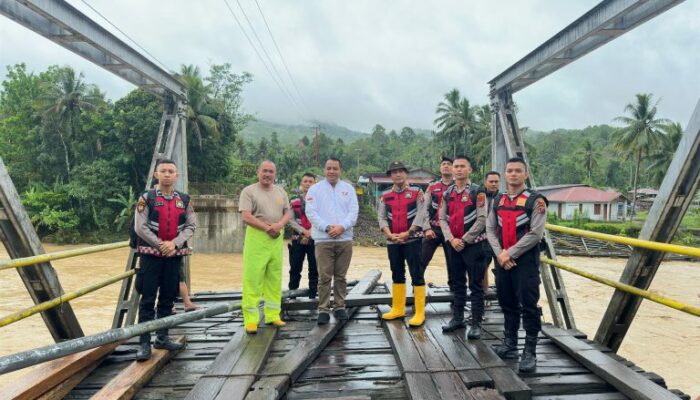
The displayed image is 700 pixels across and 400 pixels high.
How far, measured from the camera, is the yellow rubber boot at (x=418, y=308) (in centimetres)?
416

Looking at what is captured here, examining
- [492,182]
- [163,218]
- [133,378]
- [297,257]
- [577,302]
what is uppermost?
[492,182]

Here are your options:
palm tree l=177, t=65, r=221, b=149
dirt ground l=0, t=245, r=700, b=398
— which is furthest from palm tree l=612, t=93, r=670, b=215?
palm tree l=177, t=65, r=221, b=149

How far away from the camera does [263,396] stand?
103 inches

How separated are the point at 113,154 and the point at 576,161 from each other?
1917 inches

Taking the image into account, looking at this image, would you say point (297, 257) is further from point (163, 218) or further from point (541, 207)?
point (541, 207)

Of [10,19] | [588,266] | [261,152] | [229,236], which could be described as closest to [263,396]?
[10,19]

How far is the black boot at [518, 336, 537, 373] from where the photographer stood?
3.21m

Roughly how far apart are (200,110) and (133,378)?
91.2 ft

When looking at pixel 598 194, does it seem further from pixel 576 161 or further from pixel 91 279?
pixel 91 279

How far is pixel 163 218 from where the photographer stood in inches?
148

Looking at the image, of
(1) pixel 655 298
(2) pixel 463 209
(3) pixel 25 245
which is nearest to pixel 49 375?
(3) pixel 25 245

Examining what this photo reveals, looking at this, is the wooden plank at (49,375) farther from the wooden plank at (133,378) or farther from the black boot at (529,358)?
the black boot at (529,358)

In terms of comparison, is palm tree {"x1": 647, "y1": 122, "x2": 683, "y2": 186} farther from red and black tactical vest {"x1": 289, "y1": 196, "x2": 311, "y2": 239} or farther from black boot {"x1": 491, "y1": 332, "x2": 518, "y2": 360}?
black boot {"x1": 491, "y1": 332, "x2": 518, "y2": 360}

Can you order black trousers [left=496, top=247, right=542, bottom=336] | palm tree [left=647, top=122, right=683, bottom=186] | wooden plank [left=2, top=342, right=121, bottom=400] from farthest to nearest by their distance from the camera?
palm tree [left=647, top=122, right=683, bottom=186] → black trousers [left=496, top=247, right=542, bottom=336] → wooden plank [left=2, top=342, right=121, bottom=400]
